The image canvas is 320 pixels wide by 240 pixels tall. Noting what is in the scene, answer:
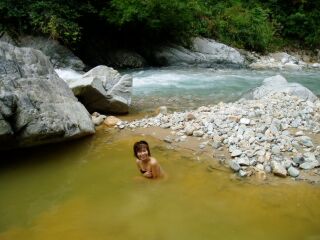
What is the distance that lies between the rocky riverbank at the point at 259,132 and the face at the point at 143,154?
1.17 metres

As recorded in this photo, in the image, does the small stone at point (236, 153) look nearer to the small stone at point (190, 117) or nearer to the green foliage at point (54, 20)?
the small stone at point (190, 117)

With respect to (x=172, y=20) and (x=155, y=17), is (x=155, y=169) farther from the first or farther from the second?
(x=172, y=20)

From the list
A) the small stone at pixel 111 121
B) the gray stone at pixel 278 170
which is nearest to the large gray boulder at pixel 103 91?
the small stone at pixel 111 121

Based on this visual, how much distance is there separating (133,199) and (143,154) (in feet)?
2.04

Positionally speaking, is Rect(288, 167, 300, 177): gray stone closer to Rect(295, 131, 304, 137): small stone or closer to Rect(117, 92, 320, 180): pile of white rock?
Rect(117, 92, 320, 180): pile of white rock

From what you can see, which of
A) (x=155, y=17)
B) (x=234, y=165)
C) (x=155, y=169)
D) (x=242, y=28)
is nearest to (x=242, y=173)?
(x=234, y=165)

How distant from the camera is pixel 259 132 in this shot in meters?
6.21

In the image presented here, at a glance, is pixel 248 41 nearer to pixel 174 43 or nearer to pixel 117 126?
pixel 174 43

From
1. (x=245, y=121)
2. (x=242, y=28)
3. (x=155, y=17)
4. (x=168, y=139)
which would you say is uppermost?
(x=155, y=17)

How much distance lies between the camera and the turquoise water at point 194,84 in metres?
9.34

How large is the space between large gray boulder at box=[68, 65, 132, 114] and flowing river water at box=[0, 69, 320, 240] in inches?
51.4

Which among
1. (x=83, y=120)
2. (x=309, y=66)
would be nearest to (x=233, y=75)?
(x=309, y=66)

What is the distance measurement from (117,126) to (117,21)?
776 cm

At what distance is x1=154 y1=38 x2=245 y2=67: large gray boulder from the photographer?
15211 millimetres
